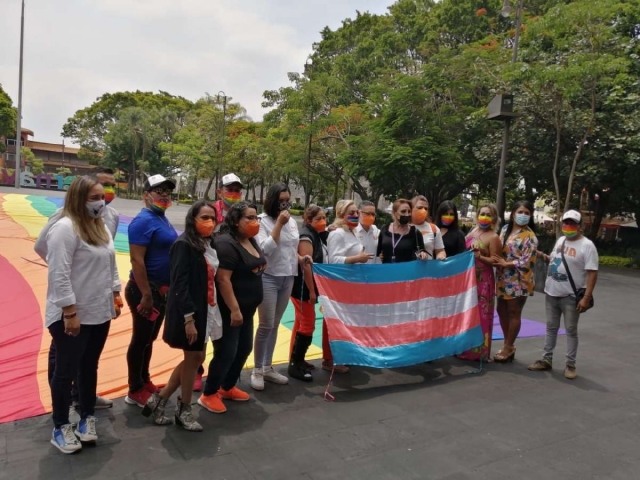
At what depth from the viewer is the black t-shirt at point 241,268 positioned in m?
3.36

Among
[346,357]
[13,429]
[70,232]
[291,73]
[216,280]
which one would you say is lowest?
[13,429]

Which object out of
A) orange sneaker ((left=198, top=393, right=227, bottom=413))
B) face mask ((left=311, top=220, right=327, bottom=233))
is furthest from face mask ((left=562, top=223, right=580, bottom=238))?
orange sneaker ((left=198, top=393, right=227, bottom=413))

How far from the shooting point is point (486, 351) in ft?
16.2

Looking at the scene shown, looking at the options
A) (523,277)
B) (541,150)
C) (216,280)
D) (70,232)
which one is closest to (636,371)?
(523,277)

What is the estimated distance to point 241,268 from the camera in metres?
3.40

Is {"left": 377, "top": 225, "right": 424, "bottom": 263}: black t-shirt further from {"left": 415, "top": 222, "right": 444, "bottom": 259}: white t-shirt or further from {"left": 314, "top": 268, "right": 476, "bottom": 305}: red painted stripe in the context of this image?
{"left": 314, "top": 268, "right": 476, "bottom": 305}: red painted stripe

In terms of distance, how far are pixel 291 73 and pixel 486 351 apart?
21050mm

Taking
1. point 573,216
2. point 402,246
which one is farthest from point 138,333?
point 573,216

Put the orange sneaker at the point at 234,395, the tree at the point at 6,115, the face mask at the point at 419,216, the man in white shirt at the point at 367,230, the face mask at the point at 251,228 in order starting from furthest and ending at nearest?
the tree at the point at 6,115 → the face mask at the point at 419,216 → the man in white shirt at the point at 367,230 → the orange sneaker at the point at 234,395 → the face mask at the point at 251,228

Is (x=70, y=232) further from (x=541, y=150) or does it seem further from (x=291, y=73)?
(x=291, y=73)

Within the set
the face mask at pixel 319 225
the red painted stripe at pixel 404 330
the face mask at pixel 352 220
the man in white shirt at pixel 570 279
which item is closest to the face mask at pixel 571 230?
the man in white shirt at pixel 570 279

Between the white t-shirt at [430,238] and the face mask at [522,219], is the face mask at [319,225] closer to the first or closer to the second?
the white t-shirt at [430,238]

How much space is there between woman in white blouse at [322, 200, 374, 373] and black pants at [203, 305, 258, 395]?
1.02 meters

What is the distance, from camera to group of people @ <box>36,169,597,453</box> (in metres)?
2.85
